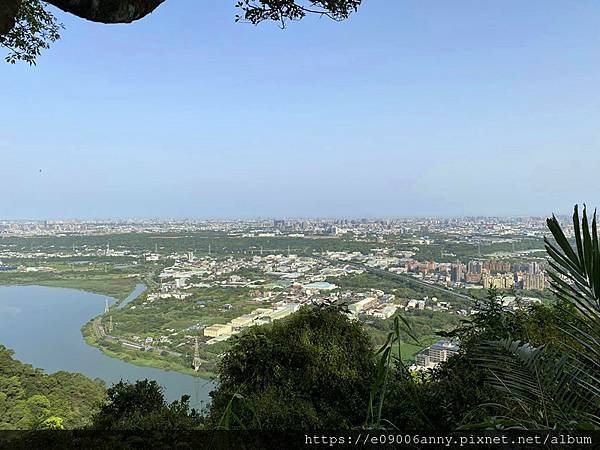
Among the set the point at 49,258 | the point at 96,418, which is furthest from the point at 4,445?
the point at 49,258

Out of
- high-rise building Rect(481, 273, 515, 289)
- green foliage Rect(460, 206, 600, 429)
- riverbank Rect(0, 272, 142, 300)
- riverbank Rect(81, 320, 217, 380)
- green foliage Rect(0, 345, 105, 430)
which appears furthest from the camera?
riverbank Rect(0, 272, 142, 300)

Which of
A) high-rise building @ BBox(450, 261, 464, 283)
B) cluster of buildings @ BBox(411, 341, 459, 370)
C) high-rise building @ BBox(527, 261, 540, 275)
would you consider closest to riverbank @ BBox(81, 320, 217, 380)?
cluster of buildings @ BBox(411, 341, 459, 370)

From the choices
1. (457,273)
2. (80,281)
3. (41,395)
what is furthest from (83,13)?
(80,281)

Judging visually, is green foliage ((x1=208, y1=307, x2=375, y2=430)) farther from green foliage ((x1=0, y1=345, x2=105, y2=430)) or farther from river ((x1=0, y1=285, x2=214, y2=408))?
green foliage ((x1=0, y1=345, x2=105, y2=430))

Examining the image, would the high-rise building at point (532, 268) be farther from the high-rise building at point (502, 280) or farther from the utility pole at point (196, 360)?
the utility pole at point (196, 360)

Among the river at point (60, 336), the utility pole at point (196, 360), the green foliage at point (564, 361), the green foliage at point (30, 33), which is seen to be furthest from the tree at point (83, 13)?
the utility pole at point (196, 360)

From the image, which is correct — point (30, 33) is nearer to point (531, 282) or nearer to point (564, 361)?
point (564, 361)
